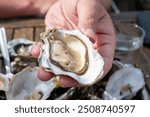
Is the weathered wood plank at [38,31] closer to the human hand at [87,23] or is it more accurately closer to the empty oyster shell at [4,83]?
the human hand at [87,23]

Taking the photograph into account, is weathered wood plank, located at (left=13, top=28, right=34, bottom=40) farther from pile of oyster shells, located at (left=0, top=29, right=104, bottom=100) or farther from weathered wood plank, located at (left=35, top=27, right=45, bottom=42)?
pile of oyster shells, located at (left=0, top=29, right=104, bottom=100)

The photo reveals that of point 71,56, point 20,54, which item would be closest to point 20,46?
point 20,54

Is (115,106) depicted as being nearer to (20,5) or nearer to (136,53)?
(136,53)

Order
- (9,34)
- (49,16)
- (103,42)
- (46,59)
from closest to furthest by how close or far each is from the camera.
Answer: (46,59) < (103,42) < (49,16) < (9,34)

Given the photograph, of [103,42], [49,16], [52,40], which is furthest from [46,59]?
[49,16]

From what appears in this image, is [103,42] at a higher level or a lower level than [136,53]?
higher

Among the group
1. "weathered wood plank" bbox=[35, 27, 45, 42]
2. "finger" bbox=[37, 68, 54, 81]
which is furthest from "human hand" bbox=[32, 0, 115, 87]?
"weathered wood plank" bbox=[35, 27, 45, 42]

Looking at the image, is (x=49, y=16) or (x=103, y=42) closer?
(x=103, y=42)
